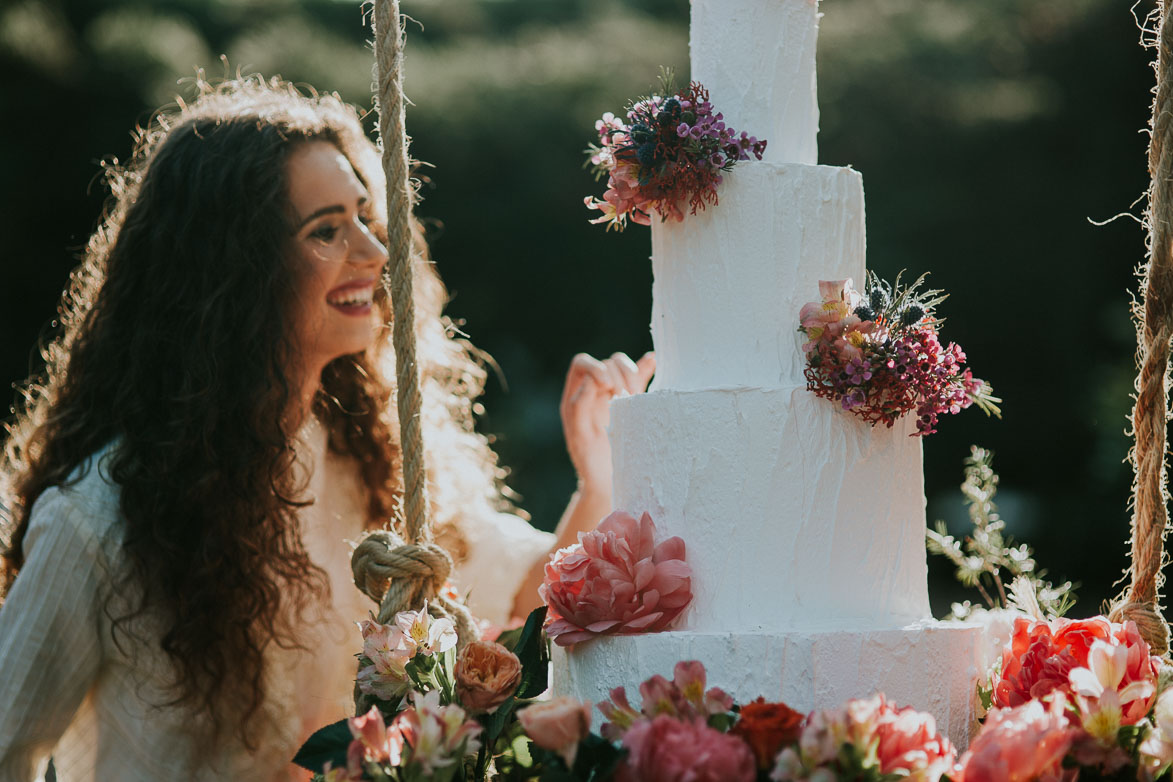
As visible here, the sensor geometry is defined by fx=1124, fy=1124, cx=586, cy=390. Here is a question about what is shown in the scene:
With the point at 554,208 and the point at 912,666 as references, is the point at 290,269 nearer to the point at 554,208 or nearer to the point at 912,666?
the point at 912,666

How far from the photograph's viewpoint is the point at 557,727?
122cm

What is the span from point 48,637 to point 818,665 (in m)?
1.19

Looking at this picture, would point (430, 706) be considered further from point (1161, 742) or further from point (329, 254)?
point (329, 254)

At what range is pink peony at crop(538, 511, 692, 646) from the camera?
1.44m

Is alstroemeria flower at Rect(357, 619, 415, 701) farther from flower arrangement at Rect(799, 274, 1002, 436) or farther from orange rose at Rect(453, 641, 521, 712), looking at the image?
flower arrangement at Rect(799, 274, 1002, 436)

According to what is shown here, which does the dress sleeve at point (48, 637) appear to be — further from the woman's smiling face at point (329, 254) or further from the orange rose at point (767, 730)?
the orange rose at point (767, 730)

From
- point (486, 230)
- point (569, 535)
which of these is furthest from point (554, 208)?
point (569, 535)

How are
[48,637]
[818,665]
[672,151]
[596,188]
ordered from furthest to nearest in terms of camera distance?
[596,188], [48,637], [672,151], [818,665]

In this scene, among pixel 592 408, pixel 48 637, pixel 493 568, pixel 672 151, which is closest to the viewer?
pixel 672 151

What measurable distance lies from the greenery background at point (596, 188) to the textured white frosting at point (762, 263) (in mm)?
4472

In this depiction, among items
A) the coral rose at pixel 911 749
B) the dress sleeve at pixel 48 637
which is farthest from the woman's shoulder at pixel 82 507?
the coral rose at pixel 911 749

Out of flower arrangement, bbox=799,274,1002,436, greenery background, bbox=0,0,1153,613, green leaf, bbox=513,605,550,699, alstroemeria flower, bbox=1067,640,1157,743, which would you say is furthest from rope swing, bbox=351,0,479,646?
greenery background, bbox=0,0,1153,613

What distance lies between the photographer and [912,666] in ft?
4.69

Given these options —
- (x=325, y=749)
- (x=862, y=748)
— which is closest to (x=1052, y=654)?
(x=862, y=748)
